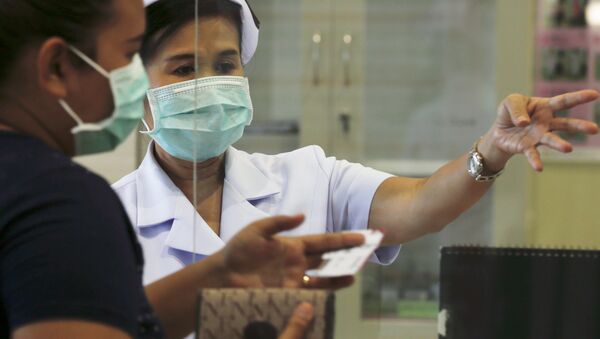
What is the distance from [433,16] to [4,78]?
1.53 meters

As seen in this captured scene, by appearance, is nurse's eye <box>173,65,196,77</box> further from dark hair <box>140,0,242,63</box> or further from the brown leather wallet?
the brown leather wallet

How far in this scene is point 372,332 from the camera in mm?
1264

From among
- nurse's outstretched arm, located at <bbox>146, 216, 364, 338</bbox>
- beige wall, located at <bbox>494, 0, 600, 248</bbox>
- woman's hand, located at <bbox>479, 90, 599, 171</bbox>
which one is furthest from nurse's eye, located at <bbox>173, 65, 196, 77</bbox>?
beige wall, located at <bbox>494, 0, 600, 248</bbox>

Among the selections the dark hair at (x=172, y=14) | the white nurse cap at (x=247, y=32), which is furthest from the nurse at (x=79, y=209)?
the white nurse cap at (x=247, y=32)

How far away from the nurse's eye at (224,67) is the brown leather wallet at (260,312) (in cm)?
29

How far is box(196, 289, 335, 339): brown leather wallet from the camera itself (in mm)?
944

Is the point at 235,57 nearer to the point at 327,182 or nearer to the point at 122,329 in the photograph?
the point at 327,182

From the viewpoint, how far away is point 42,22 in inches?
31.5

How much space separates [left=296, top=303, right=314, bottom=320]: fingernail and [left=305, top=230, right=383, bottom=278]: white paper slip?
34 mm

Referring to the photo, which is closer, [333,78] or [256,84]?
[256,84]

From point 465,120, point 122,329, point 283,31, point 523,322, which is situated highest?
point 283,31

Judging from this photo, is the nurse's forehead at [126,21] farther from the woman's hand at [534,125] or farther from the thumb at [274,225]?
the woman's hand at [534,125]

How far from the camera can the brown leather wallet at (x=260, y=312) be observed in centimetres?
94

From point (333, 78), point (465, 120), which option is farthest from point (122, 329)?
point (465, 120)
